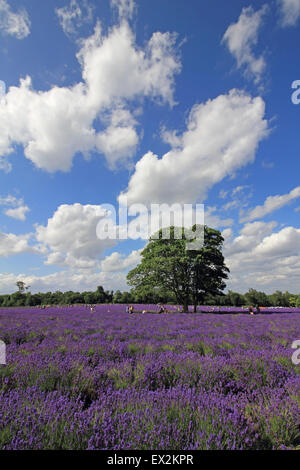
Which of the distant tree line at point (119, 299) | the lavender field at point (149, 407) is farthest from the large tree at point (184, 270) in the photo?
the distant tree line at point (119, 299)

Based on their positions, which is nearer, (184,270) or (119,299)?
(184,270)

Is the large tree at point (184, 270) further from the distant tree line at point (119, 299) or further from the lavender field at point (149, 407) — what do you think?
the distant tree line at point (119, 299)

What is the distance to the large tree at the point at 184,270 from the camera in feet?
63.9

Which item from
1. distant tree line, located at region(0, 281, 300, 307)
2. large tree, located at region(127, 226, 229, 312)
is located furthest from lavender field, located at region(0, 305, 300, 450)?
distant tree line, located at region(0, 281, 300, 307)

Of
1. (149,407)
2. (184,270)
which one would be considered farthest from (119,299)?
(149,407)

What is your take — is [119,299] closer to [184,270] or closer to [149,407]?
[184,270]

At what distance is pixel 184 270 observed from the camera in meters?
19.9

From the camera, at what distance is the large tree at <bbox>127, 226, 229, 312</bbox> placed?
19.5 m

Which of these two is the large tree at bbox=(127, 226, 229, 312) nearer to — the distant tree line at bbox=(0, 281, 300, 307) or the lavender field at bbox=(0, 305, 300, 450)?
the lavender field at bbox=(0, 305, 300, 450)

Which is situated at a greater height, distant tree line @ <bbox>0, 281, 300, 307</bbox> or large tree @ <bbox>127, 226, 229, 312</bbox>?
large tree @ <bbox>127, 226, 229, 312</bbox>
